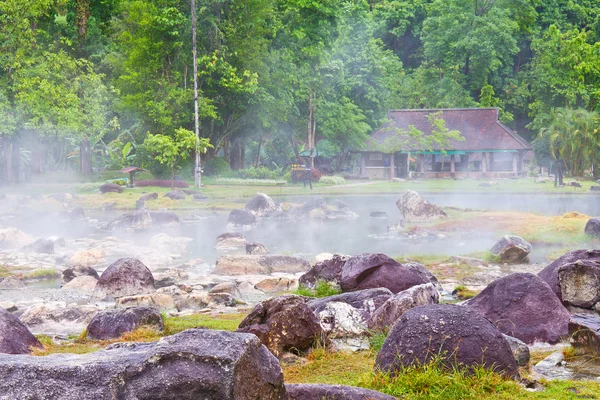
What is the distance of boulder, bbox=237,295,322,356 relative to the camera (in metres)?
9.40

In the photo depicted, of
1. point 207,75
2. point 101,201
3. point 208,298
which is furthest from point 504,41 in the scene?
point 208,298

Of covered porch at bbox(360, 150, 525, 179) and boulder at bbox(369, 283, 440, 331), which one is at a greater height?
covered porch at bbox(360, 150, 525, 179)

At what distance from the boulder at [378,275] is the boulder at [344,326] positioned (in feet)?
9.48

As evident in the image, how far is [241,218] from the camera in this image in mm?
33125

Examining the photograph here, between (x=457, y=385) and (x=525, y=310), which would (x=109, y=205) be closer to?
(x=525, y=310)

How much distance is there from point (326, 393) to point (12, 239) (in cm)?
2341

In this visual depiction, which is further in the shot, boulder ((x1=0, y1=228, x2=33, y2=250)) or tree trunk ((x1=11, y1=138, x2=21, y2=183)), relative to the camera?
tree trunk ((x1=11, y1=138, x2=21, y2=183))

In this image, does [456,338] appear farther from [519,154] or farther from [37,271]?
[519,154]

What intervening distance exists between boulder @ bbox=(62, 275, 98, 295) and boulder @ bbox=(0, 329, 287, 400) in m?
12.9

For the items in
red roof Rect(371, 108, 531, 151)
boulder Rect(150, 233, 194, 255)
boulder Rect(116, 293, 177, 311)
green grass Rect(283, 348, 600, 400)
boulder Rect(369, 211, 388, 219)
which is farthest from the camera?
red roof Rect(371, 108, 531, 151)

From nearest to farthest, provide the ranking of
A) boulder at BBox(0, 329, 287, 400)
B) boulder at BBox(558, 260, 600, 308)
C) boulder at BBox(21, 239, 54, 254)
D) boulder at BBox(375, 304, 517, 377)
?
boulder at BBox(0, 329, 287, 400) → boulder at BBox(375, 304, 517, 377) → boulder at BBox(558, 260, 600, 308) → boulder at BBox(21, 239, 54, 254)

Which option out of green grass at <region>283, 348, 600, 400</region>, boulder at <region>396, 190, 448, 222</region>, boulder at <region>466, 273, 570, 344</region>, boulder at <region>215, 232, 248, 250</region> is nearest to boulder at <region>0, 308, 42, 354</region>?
green grass at <region>283, 348, 600, 400</region>

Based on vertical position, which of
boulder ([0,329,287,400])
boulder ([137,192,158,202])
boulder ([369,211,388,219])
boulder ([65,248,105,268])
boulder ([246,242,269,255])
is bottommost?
boulder ([65,248,105,268])

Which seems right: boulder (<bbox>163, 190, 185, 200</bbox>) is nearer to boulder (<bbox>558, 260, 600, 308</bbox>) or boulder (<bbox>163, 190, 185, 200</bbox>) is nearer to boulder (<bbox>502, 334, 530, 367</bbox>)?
boulder (<bbox>558, 260, 600, 308</bbox>)
